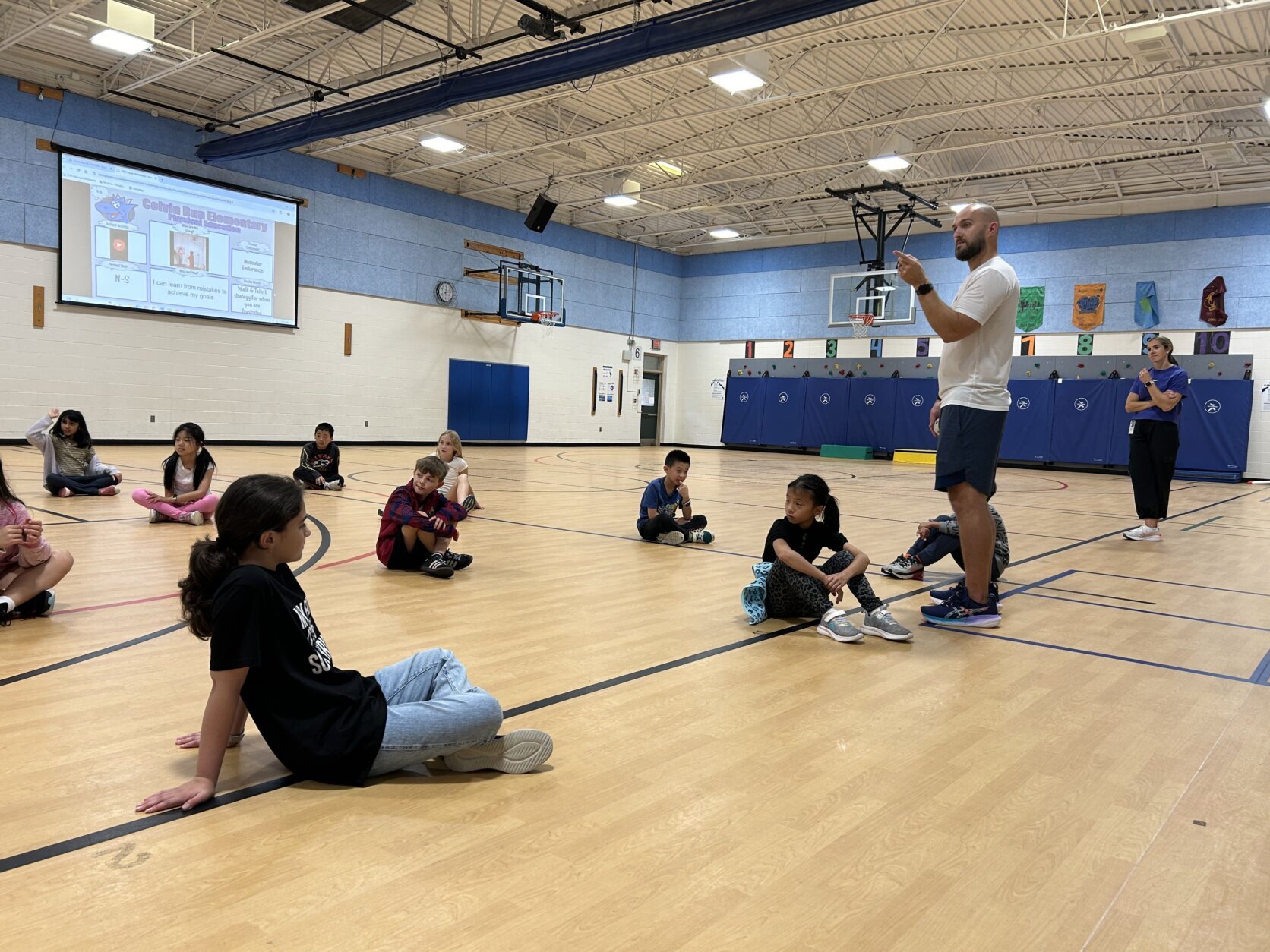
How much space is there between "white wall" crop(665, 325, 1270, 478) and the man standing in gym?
17016 mm

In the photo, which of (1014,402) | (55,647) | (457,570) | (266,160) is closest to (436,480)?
(457,570)

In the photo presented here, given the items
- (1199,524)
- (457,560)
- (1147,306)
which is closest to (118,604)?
(457,560)

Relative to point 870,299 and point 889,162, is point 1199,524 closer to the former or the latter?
point 889,162

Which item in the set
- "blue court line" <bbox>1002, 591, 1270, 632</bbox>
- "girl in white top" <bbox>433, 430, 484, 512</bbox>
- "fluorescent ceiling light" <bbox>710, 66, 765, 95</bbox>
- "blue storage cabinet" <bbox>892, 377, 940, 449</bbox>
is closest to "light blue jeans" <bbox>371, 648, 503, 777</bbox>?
"blue court line" <bbox>1002, 591, 1270, 632</bbox>

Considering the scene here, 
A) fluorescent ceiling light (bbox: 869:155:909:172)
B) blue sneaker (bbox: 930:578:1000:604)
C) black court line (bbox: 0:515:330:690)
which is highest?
fluorescent ceiling light (bbox: 869:155:909:172)

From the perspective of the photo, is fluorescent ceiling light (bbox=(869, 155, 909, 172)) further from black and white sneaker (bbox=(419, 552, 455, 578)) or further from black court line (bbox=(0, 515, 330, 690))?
black court line (bbox=(0, 515, 330, 690))

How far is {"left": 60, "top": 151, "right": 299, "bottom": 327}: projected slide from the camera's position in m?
14.3

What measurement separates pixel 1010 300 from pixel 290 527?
130 inches

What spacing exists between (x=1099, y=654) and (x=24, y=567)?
4423mm

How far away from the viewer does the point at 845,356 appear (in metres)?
23.1

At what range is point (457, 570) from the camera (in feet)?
16.5

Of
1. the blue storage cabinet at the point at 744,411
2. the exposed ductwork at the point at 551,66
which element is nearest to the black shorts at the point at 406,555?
the exposed ductwork at the point at 551,66

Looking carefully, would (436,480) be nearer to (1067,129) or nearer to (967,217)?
(967,217)

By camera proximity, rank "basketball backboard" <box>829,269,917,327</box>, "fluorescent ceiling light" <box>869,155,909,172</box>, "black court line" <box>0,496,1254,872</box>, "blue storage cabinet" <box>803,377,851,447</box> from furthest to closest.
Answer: "blue storage cabinet" <box>803,377,851,447</box> → "basketball backboard" <box>829,269,917,327</box> → "fluorescent ceiling light" <box>869,155,909,172</box> → "black court line" <box>0,496,1254,872</box>
